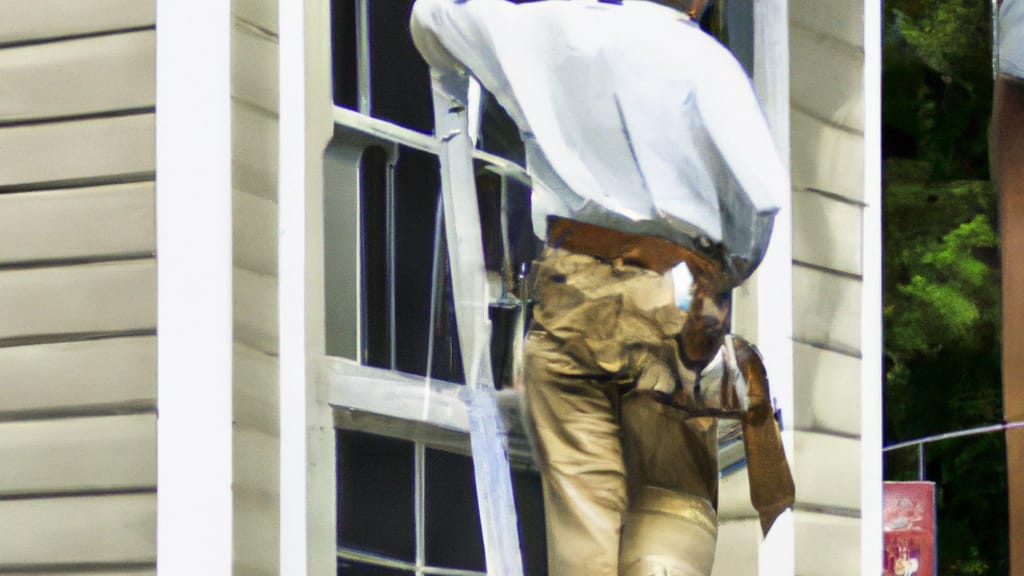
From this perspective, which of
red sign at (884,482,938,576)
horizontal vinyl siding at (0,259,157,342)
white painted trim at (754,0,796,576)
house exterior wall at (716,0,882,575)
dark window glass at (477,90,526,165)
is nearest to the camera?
horizontal vinyl siding at (0,259,157,342)

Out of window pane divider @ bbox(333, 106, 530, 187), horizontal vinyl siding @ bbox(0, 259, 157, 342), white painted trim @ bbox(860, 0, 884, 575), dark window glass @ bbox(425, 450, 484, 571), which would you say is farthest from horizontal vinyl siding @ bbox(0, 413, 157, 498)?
white painted trim @ bbox(860, 0, 884, 575)

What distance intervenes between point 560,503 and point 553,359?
0.37 m

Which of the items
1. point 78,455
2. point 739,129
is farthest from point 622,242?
point 78,455

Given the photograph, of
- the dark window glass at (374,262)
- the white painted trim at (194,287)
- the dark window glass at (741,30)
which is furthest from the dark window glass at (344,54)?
the dark window glass at (741,30)

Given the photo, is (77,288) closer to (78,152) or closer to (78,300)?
(78,300)

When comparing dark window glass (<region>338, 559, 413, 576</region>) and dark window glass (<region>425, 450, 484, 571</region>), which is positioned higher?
dark window glass (<region>425, 450, 484, 571</region>)

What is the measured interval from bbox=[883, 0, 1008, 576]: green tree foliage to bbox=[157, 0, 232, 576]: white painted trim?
29.1ft

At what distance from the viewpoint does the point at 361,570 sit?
16.3 feet

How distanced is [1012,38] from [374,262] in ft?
13.7

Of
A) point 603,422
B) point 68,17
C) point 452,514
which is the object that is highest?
point 68,17

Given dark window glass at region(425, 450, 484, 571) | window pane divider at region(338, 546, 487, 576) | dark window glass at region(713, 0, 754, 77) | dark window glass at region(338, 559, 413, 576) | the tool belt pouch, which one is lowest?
dark window glass at region(338, 559, 413, 576)

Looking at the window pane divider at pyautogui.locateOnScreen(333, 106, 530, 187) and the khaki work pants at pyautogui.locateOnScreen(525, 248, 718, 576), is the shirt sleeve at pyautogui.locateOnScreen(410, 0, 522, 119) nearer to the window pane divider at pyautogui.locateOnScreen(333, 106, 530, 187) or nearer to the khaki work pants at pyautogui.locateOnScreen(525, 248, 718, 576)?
the window pane divider at pyautogui.locateOnScreen(333, 106, 530, 187)

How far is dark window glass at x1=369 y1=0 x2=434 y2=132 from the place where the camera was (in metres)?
5.23

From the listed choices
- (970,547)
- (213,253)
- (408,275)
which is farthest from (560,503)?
(970,547)
